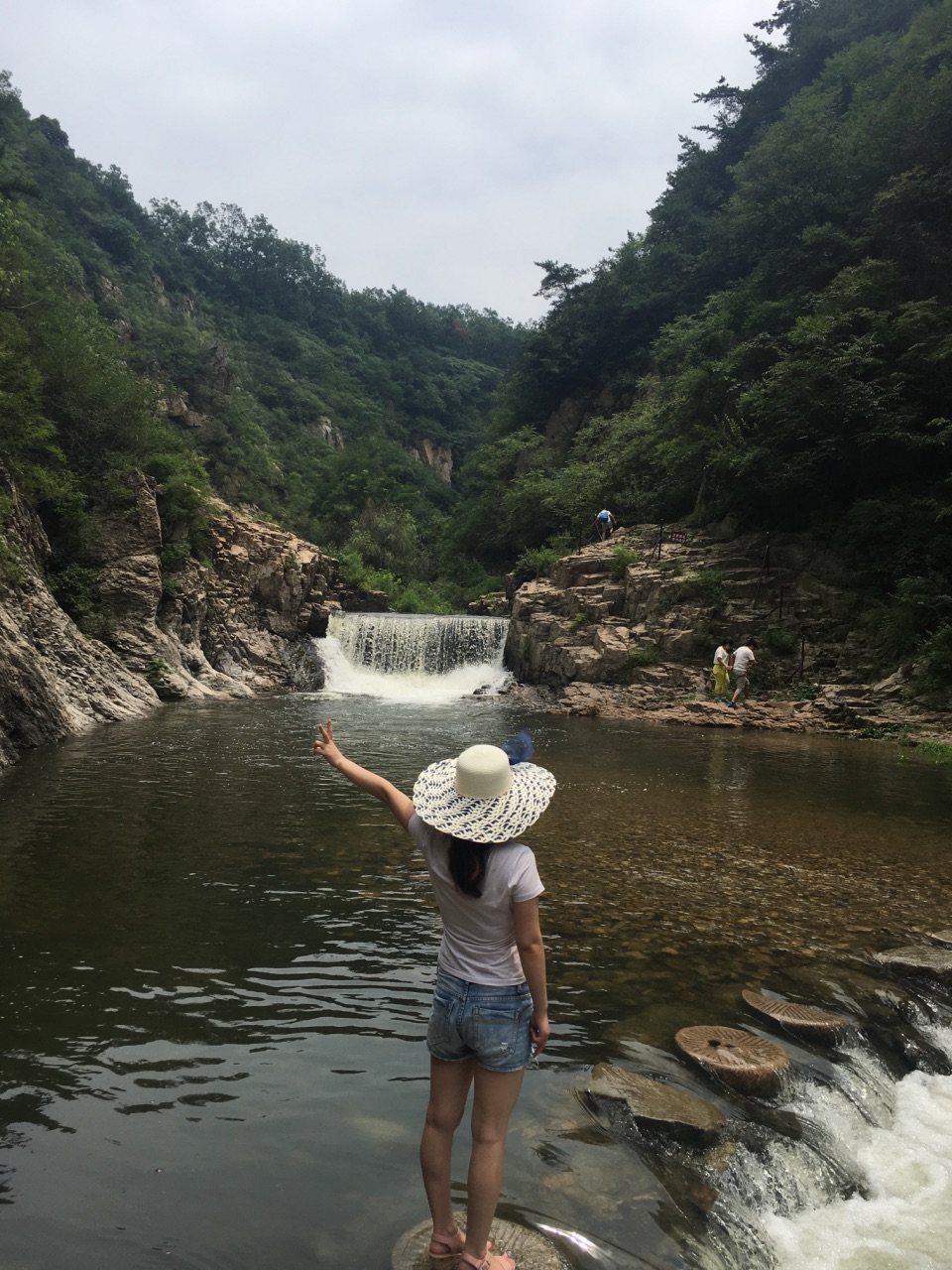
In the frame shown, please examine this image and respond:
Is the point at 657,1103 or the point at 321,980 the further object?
the point at 321,980

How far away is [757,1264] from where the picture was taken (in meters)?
2.80

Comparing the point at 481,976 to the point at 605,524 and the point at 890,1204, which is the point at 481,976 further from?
the point at 605,524

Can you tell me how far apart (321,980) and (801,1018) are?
273cm

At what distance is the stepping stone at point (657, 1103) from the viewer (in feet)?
11.0

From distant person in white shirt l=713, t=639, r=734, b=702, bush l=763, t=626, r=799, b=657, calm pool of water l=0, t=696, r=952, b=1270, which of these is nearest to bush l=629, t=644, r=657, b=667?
distant person in white shirt l=713, t=639, r=734, b=702

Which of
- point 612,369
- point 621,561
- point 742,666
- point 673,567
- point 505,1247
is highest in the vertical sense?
point 612,369

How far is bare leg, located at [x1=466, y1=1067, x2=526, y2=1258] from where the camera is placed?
249 cm

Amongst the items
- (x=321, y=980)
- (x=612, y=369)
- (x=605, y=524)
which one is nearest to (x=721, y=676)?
(x=605, y=524)

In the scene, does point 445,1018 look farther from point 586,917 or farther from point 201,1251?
point 586,917

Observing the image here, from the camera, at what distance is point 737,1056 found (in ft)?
12.6

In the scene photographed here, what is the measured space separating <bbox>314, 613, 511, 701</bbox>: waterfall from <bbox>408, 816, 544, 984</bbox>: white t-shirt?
83.3 ft

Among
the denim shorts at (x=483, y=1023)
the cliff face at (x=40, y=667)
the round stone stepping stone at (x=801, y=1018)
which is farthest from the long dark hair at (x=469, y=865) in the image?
the cliff face at (x=40, y=667)

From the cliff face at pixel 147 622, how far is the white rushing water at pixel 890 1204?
11389 millimetres

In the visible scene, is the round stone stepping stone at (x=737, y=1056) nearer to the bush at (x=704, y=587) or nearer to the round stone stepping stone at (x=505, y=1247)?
the round stone stepping stone at (x=505, y=1247)
